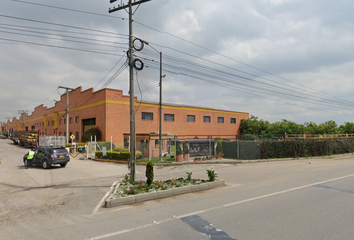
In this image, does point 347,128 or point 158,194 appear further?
point 347,128

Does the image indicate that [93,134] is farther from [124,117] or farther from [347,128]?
[347,128]

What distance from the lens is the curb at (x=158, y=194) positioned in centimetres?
725

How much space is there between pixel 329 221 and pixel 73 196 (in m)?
8.47

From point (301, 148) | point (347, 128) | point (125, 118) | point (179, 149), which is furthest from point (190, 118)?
point (347, 128)

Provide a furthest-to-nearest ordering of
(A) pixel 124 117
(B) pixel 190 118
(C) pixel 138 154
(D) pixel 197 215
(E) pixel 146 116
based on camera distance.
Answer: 1. (B) pixel 190 118
2. (E) pixel 146 116
3. (A) pixel 124 117
4. (C) pixel 138 154
5. (D) pixel 197 215

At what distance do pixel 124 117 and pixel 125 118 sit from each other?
21cm

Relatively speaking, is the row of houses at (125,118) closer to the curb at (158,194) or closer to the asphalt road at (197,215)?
the curb at (158,194)

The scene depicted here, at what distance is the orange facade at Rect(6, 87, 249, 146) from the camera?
33969 mm

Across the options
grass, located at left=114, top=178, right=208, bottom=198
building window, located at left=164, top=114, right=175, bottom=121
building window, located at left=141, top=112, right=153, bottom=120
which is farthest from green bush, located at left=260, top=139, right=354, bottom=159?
building window, located at left=164, top=114, right=175, bottom=121

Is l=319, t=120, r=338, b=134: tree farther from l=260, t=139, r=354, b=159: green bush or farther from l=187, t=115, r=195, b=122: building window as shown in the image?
l=187, t=115, r=195, b=122: building window

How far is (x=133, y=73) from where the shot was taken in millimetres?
10688

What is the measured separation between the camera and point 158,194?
26.7 feet

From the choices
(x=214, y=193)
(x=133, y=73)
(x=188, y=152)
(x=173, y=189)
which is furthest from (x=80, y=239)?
(x=188, y=152)

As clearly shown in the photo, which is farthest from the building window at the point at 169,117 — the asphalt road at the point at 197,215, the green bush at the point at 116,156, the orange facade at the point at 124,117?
the asphalt road at the point at 197,215
